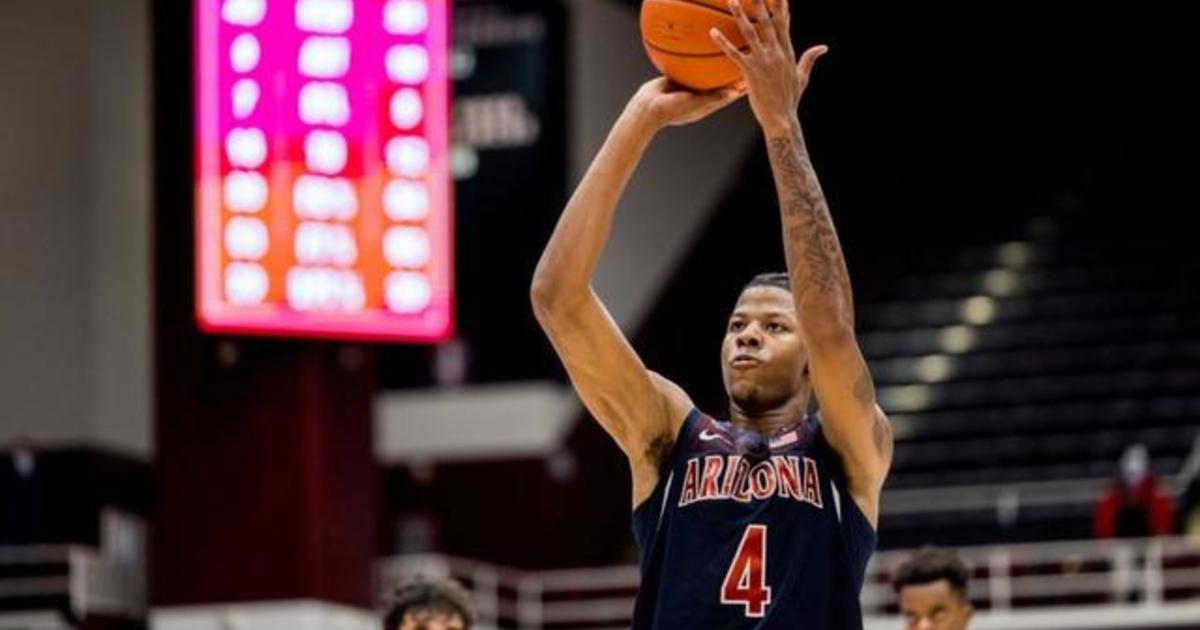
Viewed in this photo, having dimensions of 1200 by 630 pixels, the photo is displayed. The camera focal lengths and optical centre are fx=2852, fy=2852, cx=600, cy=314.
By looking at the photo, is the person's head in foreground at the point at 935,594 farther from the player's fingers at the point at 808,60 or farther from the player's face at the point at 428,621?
the player's fingers at the point at 808,60

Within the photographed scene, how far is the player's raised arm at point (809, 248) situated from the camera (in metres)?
5.80

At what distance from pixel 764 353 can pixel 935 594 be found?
2.98 metres

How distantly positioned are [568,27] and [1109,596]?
670 cm

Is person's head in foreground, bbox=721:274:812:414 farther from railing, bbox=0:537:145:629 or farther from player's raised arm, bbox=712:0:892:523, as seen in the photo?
railing, bbox=0:537:145:629

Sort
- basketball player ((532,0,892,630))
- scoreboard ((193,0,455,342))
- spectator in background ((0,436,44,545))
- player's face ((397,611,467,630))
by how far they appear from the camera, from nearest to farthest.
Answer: basketball player ((532,0,892,630)), player's face ((397,611,467,630)), scoreboard ((193,0,455,342)), spectator in background ((0,436,44,545))

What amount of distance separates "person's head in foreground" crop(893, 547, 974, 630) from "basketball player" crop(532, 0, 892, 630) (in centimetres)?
278

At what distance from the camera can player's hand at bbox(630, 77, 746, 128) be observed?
595 centimetres

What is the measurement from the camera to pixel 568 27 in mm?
24297

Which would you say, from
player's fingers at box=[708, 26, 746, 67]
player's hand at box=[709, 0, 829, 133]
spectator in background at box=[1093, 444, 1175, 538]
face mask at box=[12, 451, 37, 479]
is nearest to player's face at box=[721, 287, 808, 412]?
player's hand at box=[709, 0, 829, 133]

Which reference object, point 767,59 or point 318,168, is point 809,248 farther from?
point 318,168

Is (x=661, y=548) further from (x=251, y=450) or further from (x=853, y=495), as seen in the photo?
(x=251, y=450)

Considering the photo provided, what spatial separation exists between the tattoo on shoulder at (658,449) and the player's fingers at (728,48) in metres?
0.87

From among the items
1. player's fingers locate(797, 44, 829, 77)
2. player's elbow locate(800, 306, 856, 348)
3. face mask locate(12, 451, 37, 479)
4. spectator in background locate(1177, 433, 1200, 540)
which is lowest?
spectator in background locate(1177, 433, 1200, 540)

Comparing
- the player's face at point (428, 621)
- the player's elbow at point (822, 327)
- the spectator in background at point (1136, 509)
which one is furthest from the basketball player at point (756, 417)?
the spectator in background at point (1136, 509)
